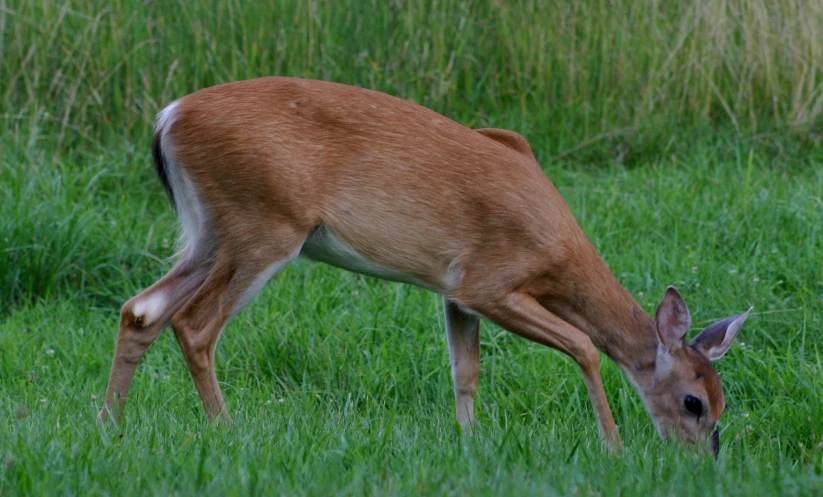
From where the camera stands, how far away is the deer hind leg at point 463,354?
16.3 ft

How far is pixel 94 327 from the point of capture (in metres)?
5.90

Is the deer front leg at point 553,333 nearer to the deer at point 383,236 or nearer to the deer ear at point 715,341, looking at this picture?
the deer at point 383,236

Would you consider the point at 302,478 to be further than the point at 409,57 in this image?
No

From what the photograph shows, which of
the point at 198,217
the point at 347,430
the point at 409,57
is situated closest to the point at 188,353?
the point at 198,217

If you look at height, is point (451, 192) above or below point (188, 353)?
above

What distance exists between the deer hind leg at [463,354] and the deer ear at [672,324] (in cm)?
83

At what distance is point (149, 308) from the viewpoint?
15.4 ft

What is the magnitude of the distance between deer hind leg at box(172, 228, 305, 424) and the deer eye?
1.70 meters

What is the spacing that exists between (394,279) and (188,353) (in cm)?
90

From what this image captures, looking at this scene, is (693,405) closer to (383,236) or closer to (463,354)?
(463,354)

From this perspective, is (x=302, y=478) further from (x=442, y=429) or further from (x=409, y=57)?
(x=409, y=57)

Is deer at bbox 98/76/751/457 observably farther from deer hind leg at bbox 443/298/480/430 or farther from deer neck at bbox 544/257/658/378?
deer hind leg at bbox 443/298/480/430

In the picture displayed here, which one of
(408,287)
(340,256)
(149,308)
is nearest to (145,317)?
(149,308)

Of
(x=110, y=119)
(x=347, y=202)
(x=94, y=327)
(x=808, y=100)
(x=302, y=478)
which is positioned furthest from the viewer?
(x=808, y=100)
